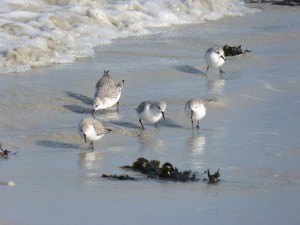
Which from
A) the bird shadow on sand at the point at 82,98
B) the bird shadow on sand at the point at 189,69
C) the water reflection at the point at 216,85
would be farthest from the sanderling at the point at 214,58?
the bird shadow on sand at the point at 82,98

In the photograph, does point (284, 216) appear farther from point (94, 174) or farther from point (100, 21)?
point (100, 21)

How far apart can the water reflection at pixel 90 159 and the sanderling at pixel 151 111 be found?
3.44ft

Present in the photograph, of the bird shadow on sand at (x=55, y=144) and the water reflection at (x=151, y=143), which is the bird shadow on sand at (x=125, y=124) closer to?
the water reflection at (x=151, y=143)

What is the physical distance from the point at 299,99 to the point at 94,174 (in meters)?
4.28

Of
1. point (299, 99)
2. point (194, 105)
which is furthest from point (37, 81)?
point (299, 99)

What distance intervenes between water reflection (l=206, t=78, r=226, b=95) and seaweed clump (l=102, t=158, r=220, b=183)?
375 cm

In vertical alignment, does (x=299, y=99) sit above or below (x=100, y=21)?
below

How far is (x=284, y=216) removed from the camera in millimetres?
6289

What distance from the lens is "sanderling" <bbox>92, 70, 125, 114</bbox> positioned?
32.7 feet

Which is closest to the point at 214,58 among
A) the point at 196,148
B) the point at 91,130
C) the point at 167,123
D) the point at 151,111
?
the point at 167,123

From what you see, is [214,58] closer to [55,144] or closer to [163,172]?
[55,144]

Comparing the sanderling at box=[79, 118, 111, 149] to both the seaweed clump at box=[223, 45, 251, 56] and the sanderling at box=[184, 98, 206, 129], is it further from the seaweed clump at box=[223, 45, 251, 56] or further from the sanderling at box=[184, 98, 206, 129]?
the seaweed clump at box=[223, 45, 251, 56]

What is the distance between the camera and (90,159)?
8078mm

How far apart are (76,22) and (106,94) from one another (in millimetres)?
6564
